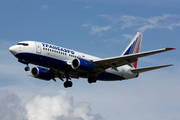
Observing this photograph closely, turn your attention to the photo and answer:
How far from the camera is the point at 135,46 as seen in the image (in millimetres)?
54875

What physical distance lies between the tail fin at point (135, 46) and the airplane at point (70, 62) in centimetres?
470

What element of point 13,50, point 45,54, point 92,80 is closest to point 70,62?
point 45,54

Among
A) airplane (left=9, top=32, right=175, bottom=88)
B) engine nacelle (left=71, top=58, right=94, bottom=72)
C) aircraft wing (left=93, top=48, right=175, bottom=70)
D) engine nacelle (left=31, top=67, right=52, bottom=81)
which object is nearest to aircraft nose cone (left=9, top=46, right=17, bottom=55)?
airplane (left=9, top=32, right=175, bottom=88)

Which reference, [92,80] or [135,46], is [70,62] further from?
[135,46]

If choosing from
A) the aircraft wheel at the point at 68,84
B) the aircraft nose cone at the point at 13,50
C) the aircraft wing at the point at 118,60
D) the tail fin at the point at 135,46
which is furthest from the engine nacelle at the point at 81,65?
the tail fin at the point at 135,46

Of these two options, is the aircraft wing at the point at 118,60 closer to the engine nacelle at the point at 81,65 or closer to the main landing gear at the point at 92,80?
the engine nacelle at the point at 81,65

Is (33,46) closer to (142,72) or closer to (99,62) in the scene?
(99,62)

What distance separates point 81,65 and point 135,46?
57.3 ft

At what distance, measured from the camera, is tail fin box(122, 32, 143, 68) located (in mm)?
53275

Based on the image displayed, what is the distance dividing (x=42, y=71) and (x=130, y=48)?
16697mm

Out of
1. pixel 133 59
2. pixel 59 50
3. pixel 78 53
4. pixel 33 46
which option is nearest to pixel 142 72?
pixel 133 59

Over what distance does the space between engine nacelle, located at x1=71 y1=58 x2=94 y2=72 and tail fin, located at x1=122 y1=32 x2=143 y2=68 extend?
519 inches

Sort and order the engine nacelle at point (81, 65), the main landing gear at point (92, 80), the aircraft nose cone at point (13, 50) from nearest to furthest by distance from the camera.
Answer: the aircraft nose cone at point (13, 50)
the engine nacelle at point (81, 65)
the main landing gear at point (92, 80)

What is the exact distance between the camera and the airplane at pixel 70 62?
3928cm
